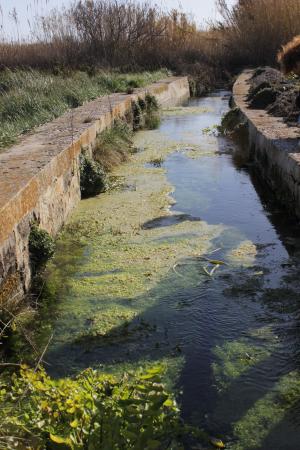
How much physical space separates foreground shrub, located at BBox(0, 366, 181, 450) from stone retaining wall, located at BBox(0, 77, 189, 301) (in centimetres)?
154

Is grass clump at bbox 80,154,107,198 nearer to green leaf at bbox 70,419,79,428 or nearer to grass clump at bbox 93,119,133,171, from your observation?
grass clump at bbox 93,119,133,171

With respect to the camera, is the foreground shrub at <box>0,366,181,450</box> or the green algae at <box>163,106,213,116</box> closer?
the foreground shrub at <box>0,366,181,450</box>

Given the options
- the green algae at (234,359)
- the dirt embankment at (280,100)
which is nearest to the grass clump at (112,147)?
the dirt embankment at (280,100)

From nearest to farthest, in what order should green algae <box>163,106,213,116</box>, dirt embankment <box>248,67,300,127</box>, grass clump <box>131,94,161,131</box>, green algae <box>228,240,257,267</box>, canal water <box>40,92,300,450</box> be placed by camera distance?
canal water <box>40,92,300,450</box> → green algae <box>228,240,257,267</box> → dirt embankment <box>248,67,300,127</box> → grass clump <box>131,94,161,131</box> → green algae <box>163,106,213,116</box>

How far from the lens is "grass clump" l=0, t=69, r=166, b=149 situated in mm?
7724

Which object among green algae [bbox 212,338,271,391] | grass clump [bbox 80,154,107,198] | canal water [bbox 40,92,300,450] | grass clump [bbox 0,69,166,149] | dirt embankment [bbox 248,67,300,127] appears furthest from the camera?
dirt embankment [bbox 248,67,300,127]

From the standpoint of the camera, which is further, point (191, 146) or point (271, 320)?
point (191, 146)

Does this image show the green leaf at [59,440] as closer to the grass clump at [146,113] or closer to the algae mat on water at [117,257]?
the algae mat on water at [117,257]

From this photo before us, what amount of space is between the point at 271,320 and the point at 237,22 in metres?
21.3

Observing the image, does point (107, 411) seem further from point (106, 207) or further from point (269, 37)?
point (269, 37)

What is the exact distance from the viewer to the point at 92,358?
127 inches

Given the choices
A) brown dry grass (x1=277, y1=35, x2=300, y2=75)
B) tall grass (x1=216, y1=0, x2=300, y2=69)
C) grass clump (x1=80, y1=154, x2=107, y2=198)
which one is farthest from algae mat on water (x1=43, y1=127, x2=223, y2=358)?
tall grass (x1=216, y1=0, x2=300, y2=69)

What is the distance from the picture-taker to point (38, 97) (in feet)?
30.5

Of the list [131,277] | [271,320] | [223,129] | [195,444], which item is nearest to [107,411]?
[195,444]
